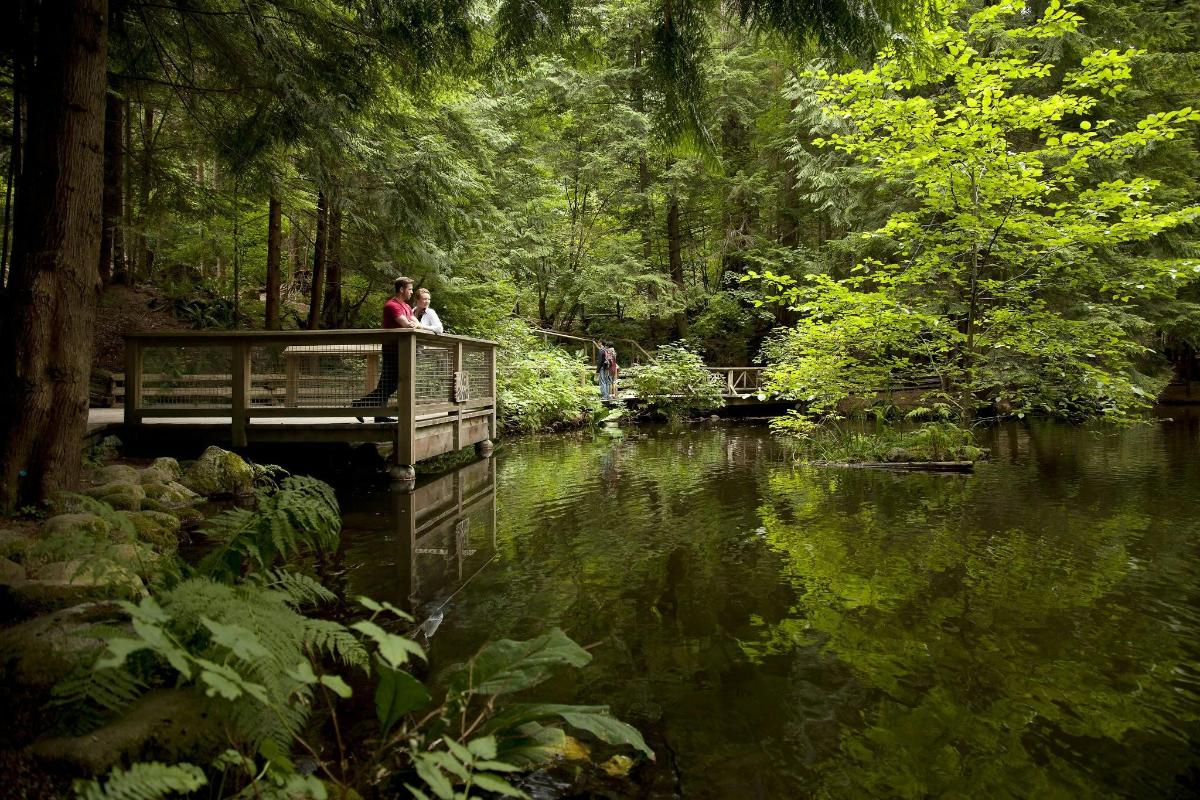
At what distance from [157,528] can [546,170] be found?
58.6 ft

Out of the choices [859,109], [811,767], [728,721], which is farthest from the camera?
[859,109]

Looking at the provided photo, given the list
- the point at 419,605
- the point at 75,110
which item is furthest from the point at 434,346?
the point at 419,605

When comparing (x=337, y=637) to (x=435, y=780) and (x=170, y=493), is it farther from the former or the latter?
(x=170, y=493)

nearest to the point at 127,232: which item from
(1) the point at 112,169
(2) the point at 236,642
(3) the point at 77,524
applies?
(1) the point at 112,169

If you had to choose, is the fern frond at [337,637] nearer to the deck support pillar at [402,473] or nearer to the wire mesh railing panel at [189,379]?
the deck support pillar at [402,473]

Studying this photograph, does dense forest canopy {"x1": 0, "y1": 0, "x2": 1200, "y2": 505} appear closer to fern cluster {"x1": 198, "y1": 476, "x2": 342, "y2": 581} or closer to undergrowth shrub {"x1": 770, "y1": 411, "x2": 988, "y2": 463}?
undergrowth shrub {"x1": 770, "y1": 411, "x2": 988, "y2": 463}

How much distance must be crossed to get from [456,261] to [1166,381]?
14.5 meters

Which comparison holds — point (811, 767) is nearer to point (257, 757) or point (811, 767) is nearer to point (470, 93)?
point (257, 757)

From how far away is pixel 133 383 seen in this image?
827 centimetres

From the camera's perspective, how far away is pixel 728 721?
270 centimetres

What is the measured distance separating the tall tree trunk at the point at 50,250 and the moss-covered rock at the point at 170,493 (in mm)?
1476

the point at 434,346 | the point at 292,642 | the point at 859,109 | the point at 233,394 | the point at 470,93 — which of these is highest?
the point at 470,93

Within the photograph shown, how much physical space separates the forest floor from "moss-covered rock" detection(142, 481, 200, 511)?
8.15 m

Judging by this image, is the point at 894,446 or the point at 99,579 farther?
the point at 894,446
